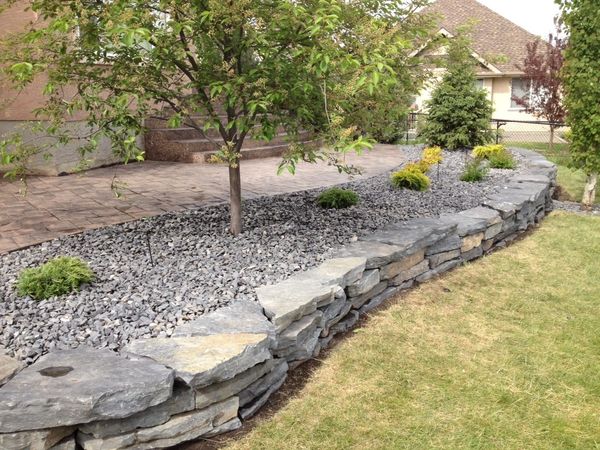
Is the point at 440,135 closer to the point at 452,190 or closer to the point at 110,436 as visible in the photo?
the point at 452,190

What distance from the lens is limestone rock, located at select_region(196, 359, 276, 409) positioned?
2.62 m

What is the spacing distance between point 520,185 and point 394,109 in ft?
11.8

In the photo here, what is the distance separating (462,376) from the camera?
127 inches

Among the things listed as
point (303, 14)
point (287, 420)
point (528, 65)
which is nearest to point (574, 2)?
point (303, 14)

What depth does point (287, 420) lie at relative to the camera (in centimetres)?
282

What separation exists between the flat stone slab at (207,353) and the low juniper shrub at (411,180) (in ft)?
15.1

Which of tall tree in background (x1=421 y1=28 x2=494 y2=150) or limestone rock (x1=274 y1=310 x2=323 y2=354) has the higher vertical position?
tall tree in background (x1=421 y1=28 x2=494 y2=150)

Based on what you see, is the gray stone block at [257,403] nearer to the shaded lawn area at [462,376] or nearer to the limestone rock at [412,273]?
the shaded lawn area at [462,376]

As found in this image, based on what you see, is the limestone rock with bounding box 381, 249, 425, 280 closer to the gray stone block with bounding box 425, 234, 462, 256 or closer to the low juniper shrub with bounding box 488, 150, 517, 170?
the gray stone block with bounding box 425, 234, 462, 256

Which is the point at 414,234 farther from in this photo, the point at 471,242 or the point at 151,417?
the point at 151,417

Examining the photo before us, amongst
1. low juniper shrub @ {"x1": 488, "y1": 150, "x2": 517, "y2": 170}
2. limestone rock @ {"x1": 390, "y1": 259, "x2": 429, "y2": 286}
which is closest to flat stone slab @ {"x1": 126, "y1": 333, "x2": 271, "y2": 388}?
limestone rock @ {"x1": 390, "y1": 259, "x2": 429, "y2": 286}

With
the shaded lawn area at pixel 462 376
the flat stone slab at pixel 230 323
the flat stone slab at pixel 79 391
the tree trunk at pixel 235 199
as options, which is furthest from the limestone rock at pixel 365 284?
the flat stone slab at pixel 79 391

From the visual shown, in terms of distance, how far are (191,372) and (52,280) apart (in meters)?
1.41

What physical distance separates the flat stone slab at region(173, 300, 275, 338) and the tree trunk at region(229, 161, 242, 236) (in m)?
1.53
